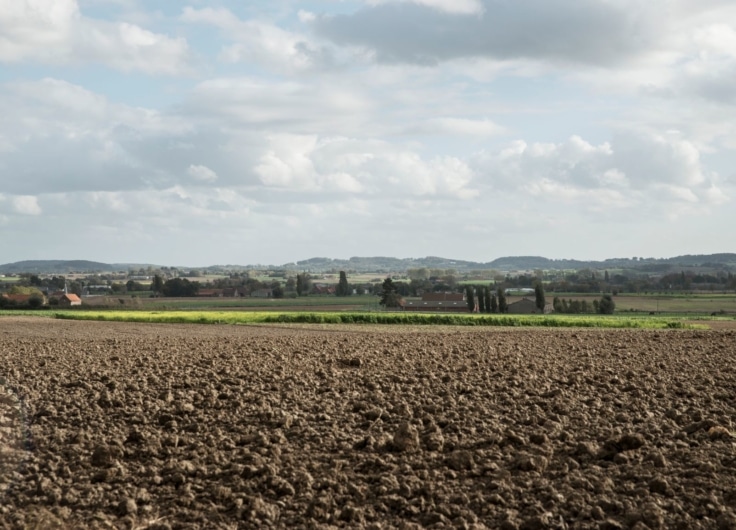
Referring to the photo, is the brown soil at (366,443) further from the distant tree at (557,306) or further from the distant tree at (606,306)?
the distant tree at (557,306)

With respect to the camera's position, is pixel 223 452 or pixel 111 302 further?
pixel 111 302

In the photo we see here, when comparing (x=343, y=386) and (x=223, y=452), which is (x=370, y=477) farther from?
(x=343, y=386)

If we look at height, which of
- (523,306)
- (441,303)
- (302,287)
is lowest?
(523,306)

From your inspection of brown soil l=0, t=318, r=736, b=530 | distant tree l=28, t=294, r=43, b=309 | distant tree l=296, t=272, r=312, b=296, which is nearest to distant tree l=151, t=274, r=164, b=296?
distant tree l=296, t=272, r=312, b=296

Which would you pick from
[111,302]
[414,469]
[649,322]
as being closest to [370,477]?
[414,469]

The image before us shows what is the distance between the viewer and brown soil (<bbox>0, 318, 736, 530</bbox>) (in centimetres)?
1062

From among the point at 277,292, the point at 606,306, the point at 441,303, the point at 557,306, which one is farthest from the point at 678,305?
the point at 277,292

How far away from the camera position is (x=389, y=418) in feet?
50.9

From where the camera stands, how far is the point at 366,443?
44.5 feet

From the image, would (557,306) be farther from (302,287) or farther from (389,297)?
(302,287)

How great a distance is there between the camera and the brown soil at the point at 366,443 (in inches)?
418

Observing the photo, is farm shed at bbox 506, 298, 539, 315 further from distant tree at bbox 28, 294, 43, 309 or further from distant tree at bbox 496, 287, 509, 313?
distant tree at bbox 28, 294, 43, 309

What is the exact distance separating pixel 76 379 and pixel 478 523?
43.7 ft

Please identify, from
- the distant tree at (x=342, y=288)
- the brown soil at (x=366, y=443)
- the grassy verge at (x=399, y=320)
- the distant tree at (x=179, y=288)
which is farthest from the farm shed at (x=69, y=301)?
the brown soil at (x=366, y=443)
